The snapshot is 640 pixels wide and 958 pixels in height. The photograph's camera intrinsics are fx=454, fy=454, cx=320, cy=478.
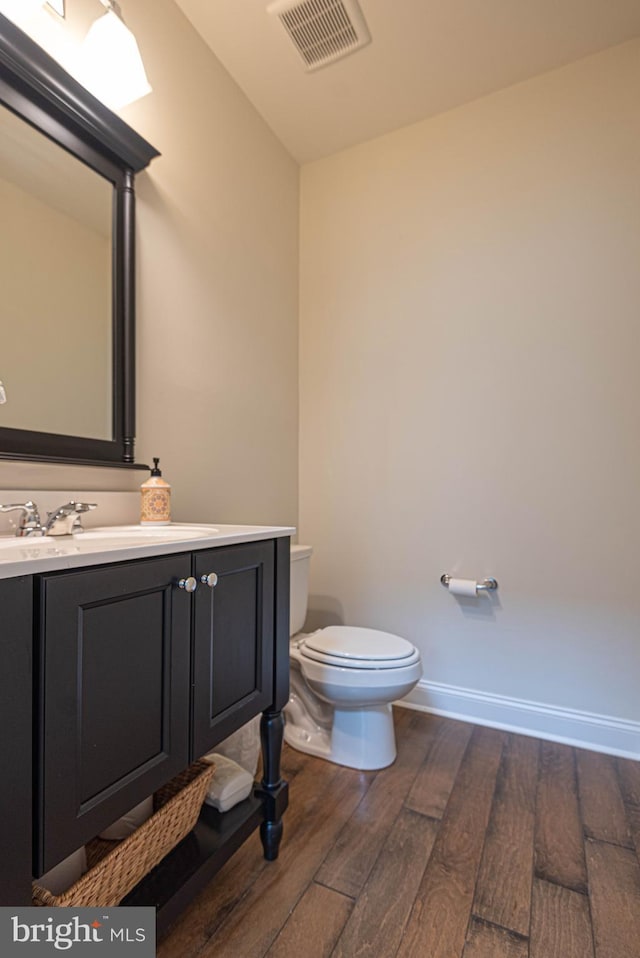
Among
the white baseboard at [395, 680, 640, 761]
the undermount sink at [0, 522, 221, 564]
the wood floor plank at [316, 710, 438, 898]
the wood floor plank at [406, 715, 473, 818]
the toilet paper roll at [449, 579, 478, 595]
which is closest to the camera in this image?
the undermount sink at [0, 522, 221, 564]

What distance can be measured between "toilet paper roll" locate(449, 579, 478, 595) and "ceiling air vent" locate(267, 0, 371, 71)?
2076mm

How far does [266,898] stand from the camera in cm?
105

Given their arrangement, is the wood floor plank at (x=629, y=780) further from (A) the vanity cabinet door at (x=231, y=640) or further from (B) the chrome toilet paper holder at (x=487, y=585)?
(A) the vanity cabinet door at (x=231, y=640)

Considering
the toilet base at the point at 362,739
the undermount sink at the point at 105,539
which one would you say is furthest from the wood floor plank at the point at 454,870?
the undermount sink at the point at 105,539

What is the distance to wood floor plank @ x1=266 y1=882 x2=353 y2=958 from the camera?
93 centimetres

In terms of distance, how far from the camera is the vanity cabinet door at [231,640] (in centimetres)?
89

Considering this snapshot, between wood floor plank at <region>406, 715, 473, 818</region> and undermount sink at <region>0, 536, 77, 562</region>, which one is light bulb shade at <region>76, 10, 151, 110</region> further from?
wood floor plank at <region>406, 715, 473, 818</region>

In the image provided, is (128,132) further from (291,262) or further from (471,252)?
(471,252)

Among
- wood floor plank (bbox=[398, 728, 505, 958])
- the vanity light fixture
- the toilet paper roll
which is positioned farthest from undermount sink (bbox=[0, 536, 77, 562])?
the toilet paper roll

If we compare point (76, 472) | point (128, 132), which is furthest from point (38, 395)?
point (128, 132)

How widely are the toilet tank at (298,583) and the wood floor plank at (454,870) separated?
2.49 ft

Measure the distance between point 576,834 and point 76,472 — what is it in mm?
1702

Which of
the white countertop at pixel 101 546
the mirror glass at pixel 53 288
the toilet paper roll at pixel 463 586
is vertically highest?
the mirror glass at pixel 53 288

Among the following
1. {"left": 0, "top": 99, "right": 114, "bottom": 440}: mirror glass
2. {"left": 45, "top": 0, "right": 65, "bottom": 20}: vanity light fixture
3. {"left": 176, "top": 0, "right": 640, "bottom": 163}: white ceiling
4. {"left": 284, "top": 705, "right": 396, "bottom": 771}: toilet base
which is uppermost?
{"left": 176, "top": 0, "right": 640, "bottom": 163}: white ceiling
